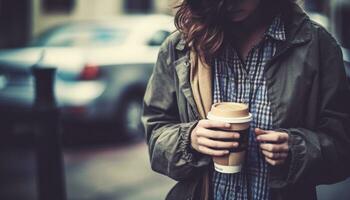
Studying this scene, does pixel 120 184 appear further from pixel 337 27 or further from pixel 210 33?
pixel 210 33

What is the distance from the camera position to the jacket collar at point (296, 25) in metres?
1.84

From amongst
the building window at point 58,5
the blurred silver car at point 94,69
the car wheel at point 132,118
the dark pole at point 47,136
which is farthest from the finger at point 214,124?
the building window at point 58,5

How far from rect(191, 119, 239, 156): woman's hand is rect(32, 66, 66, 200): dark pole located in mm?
2288

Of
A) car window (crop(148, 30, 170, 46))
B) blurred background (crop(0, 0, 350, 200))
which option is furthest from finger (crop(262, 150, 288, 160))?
car window (crop(148, 30, 170, 46))

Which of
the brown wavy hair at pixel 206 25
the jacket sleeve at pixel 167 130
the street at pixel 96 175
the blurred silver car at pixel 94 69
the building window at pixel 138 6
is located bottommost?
the street at pixel 96 175

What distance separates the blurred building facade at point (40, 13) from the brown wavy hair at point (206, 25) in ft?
44.7

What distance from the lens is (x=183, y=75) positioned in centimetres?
195

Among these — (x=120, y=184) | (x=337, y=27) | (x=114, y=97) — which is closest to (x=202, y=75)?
(x=337, y=27)

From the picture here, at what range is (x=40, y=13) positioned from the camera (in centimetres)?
1681

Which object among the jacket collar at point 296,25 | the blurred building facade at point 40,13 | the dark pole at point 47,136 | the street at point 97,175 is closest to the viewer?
the jacket collar at point 296,25

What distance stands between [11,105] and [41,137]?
3.39 m

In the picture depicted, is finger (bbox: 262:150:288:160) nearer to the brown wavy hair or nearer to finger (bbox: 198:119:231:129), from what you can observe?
finger (bbox: 198:119:231:129)

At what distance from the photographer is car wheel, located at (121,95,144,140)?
7301mm

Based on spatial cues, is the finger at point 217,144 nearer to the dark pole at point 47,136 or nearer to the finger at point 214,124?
the finger at point 214,124
